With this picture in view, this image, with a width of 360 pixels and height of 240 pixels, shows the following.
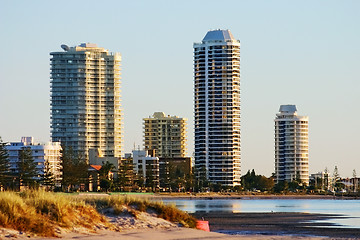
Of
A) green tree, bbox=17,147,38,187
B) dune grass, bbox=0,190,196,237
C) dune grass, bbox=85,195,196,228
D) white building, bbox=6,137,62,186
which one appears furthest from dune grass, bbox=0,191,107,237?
white building, bbox=6,137,62,186

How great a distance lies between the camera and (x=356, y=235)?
5603cm

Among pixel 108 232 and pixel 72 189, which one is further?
pixel 72 189

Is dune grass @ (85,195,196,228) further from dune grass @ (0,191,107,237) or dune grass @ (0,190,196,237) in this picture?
dune grass @ (0,191,107,237)

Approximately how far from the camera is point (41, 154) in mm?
191125

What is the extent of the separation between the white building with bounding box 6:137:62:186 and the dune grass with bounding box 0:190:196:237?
140 metres

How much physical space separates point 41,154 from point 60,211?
156 meters

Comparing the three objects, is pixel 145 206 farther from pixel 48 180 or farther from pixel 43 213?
pixel 48 180

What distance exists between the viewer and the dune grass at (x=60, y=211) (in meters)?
34.1

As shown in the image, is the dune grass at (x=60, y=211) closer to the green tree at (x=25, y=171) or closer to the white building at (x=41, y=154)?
the green tree at (x=25, y=171)

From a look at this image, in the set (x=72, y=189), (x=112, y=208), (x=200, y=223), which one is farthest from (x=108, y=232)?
(x=72, y=189)

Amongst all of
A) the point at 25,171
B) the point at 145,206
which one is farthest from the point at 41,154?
the point at 145,206

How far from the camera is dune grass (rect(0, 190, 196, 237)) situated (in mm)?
34125

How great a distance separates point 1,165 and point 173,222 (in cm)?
10801

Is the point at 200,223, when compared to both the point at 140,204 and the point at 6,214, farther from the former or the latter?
the point at 6,214
